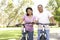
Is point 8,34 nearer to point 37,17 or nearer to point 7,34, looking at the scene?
point 7,34

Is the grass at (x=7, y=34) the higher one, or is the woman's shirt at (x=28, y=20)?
the woman's shirt at (x=28, y=20)

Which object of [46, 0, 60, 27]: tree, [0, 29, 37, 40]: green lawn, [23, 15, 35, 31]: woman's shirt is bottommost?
[0, 29, 37, 40]: green lawn

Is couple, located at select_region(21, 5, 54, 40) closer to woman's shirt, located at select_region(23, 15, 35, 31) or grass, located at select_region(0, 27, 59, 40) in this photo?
woman's shirt, located at select_region(23, 15, 35, 31)

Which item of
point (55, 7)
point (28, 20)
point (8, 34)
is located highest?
point (55, 7)

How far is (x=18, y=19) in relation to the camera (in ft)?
8.39

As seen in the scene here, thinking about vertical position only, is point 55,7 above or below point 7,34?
above

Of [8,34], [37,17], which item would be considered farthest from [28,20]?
[8,34]

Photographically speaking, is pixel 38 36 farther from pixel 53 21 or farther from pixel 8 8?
pixel 8 8

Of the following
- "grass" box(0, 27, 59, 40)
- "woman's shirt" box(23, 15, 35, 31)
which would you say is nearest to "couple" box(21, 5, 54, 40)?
"woman's shirt" box(23, 15, 35, 31)

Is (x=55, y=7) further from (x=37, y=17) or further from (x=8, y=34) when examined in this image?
(x=8, y=34)

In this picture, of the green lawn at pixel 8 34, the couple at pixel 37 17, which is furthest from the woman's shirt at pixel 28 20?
the green lawn at pixel 8 34

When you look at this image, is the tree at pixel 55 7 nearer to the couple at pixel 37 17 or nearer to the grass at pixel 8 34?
the couple at pixel 37 17

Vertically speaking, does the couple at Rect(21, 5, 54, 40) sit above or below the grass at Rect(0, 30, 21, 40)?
above

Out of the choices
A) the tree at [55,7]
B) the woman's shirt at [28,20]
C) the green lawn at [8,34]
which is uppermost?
the tree at [55,7]
